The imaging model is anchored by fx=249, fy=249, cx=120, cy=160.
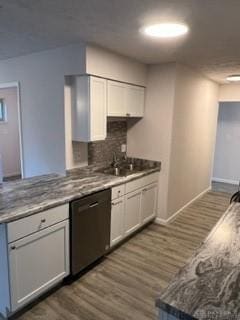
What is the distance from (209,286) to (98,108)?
225 centimetres

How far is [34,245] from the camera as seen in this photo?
6.75ft

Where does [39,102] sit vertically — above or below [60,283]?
above

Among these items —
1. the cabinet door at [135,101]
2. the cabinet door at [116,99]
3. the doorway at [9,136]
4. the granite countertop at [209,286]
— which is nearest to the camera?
the granite countertop at [209,286]

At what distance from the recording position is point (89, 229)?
2561mm

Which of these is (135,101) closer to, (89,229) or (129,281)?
(89,229)

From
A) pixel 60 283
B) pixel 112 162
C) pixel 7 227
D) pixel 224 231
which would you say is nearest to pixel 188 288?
pixel 224 231

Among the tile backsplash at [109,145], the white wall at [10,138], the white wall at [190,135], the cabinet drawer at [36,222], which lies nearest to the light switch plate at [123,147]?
the tile backsplash at [109,145]

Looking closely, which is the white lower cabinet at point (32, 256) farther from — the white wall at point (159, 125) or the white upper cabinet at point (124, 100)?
the white wall at point (159, 125)

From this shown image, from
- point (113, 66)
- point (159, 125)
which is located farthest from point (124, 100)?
point (159, 125)

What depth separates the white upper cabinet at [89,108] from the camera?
2795mm

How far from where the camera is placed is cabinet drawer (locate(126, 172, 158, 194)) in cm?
313

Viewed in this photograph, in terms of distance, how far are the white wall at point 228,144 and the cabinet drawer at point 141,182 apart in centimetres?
346

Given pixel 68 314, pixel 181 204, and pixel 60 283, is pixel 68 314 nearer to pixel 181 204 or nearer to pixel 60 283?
pixel 60 283

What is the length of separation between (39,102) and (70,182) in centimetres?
121
